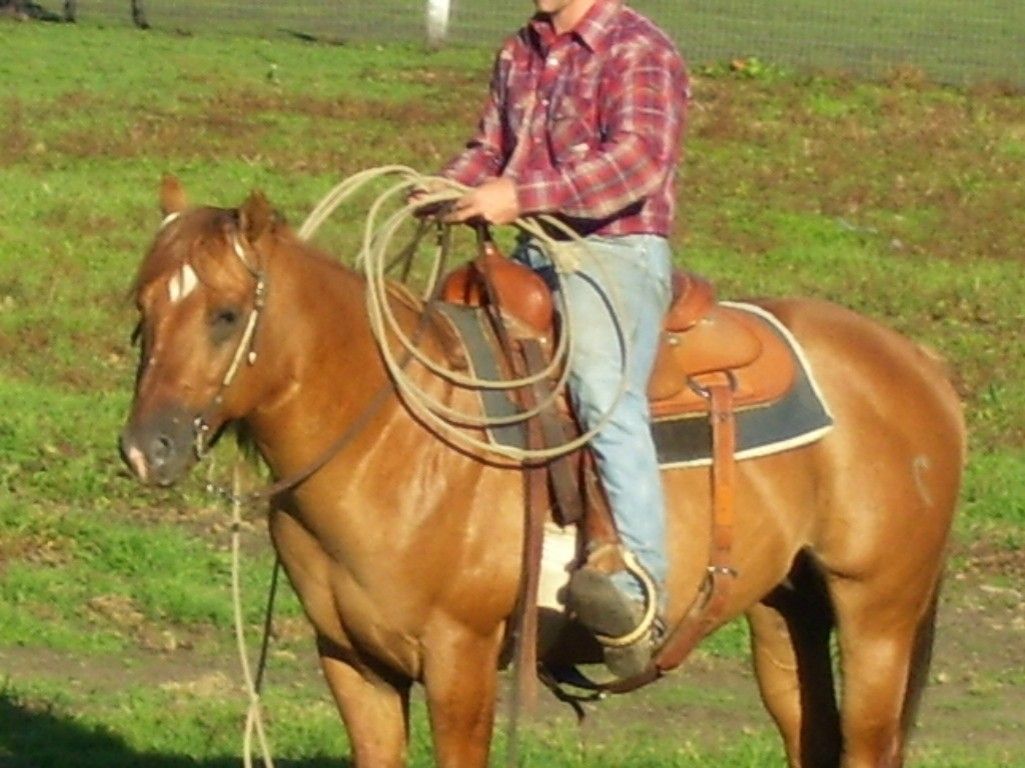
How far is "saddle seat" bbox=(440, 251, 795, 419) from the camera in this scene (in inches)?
229

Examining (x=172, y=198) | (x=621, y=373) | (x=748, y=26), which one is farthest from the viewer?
(x=748, y=26)

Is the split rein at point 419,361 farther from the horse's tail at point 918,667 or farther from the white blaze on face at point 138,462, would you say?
the horse's tail at point 918,667

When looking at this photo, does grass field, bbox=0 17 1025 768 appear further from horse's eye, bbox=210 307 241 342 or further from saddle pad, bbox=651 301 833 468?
saddle pad, bbox=651 301 833 468

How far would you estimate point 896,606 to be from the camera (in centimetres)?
645

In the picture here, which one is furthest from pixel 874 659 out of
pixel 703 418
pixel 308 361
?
pixel 308 361

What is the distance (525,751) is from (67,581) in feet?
8.74

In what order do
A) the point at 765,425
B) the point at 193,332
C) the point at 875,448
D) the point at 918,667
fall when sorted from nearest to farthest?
Answer: the point at 193,332, the point at 765,425, the point at 875,448, the point at 918,667

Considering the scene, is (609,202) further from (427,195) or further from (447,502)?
(447,502)

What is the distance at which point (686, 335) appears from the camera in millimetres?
6086

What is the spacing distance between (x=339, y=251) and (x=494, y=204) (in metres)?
8.82

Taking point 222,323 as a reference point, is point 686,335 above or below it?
below

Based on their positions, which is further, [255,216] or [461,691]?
[461,691]

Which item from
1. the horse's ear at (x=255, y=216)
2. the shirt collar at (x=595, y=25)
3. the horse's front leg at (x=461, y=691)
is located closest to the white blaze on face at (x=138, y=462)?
the horse's ear at (x=255, y=216)

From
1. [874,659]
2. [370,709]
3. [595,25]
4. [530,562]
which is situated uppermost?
[595,25]
